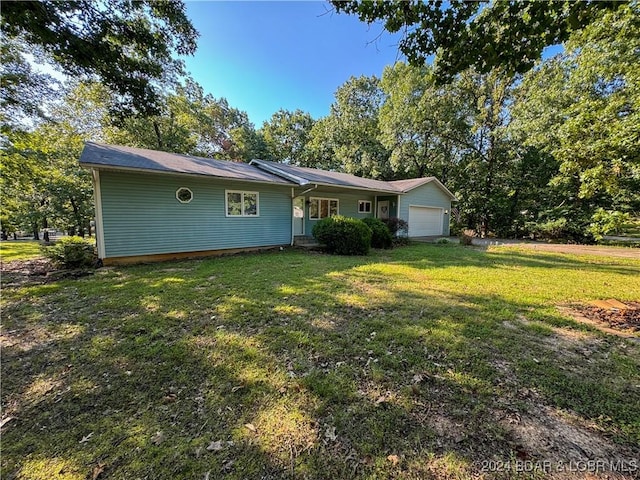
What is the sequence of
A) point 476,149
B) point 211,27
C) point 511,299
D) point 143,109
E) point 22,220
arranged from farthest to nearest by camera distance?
point 476,149 → point 22,220 → point 211,27 → point 143,109 → point 511,299

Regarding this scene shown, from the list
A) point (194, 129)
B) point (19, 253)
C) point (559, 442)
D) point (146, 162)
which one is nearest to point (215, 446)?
point (559, 442)

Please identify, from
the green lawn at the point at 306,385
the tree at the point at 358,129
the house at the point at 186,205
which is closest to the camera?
the green lawn at the point at 306,385

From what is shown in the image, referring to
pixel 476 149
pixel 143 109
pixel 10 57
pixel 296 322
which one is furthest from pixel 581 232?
pixel 10 57

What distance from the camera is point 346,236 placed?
9461 millimetres

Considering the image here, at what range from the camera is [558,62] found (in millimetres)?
13531

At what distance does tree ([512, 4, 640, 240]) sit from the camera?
15.4 feet

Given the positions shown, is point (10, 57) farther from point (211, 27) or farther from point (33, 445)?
point (33, 445)

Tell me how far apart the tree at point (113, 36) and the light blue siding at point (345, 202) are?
7190 mm

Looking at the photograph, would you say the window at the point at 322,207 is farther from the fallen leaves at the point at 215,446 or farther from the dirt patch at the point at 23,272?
the fallen leaves at the point at 215,446

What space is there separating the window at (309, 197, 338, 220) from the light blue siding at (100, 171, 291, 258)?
8.06 feet

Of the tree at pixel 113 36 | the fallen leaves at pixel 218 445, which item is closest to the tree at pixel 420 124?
the tree at pixel 113 36

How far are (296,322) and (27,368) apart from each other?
2.84 m

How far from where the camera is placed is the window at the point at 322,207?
12.8 meters

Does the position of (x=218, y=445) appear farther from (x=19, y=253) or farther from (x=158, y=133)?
(x=158, y=133)
